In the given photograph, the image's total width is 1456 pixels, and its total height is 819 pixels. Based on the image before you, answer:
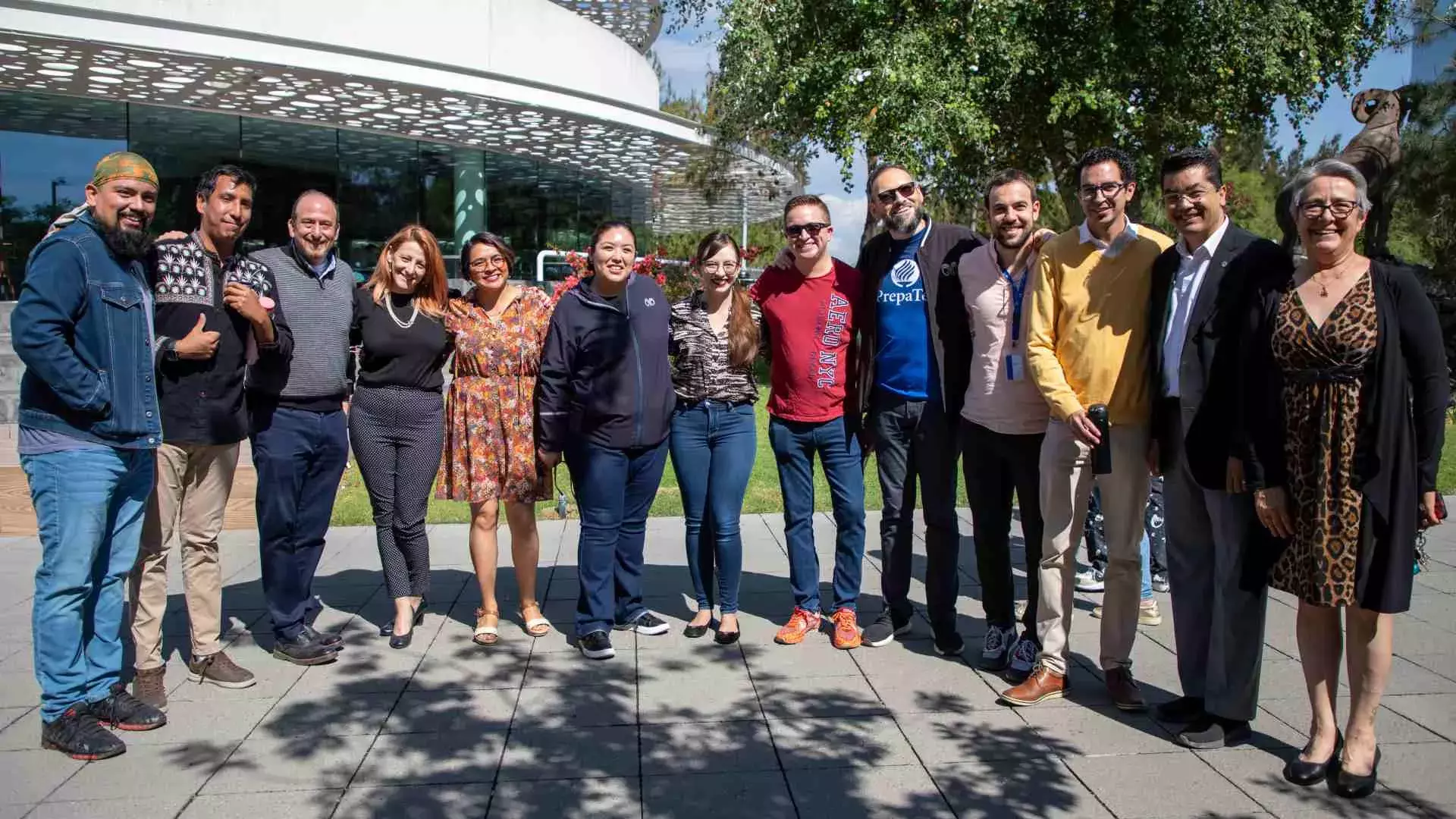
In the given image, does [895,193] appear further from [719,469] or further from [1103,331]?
[719,469]

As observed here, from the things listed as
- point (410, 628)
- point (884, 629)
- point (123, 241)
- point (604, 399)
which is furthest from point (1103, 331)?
point (123, 241)

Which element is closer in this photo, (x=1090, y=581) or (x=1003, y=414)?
(x=1003, y=414)

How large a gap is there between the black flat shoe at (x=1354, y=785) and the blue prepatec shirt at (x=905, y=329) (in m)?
2.04

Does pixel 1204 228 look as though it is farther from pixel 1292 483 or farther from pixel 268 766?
pixel 268 766

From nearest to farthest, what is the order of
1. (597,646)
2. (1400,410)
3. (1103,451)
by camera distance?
(1400,410) → (1103,451) → (597,646)

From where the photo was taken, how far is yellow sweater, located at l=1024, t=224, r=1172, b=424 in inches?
153

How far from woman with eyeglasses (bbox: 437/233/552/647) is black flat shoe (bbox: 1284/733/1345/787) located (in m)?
3.15

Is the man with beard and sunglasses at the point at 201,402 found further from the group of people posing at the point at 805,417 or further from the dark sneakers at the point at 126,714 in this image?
the dark sneakers at the point at 126,714

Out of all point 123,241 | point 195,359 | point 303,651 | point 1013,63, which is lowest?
point 303,651

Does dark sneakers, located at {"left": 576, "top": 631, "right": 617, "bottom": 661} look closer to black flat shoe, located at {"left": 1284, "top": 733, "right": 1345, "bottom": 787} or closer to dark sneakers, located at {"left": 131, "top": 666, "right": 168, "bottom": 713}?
dark sneakers, located at {"left": 131, "top": 666, "right": 168, "bottom": 713}

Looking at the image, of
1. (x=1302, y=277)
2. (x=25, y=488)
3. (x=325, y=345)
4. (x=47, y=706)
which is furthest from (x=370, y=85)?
(x=1302, y=277)

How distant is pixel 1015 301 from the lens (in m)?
4.23

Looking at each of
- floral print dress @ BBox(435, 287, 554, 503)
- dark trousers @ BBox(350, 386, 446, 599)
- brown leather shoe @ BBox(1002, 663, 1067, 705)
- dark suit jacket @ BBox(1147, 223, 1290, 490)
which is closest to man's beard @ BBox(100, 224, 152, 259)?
dark trousers @ BBox(350, 386, 446, 599)

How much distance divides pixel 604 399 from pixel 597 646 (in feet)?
3.63
